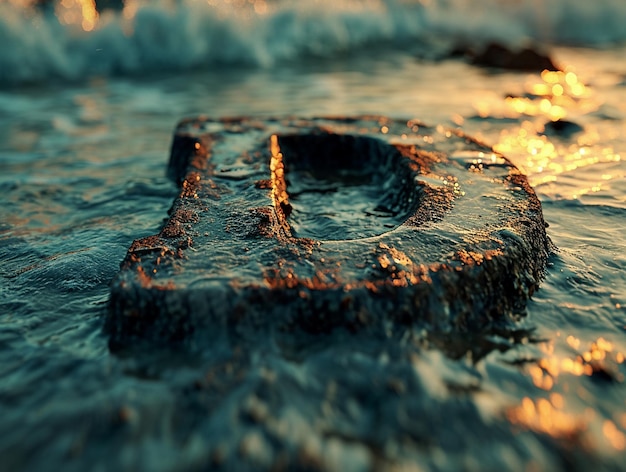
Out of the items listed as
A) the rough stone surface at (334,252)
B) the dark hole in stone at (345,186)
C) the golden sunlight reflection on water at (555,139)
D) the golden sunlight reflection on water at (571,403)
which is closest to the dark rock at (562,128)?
the golden sunlight reflection on water at (555,139)

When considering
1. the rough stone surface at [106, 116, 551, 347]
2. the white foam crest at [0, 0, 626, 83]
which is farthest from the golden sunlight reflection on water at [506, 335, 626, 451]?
the white foam crest at [0, 0, 626, 83]

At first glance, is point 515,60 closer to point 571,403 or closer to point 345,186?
point 345,186

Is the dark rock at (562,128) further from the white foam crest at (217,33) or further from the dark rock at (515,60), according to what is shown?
the white foam crest at (217,33)

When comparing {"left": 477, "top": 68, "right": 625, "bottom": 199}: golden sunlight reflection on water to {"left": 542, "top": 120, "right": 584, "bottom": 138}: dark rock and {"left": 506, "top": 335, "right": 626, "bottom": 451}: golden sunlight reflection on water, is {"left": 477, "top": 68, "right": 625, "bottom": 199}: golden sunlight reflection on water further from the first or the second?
{"left": 506, "top": 335, "right": 626, "bottom": 451}: golden sunlight reflection on water

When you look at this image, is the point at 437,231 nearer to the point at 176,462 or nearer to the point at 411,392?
the point at 411,392

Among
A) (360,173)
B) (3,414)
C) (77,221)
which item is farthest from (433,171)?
(3,414)
